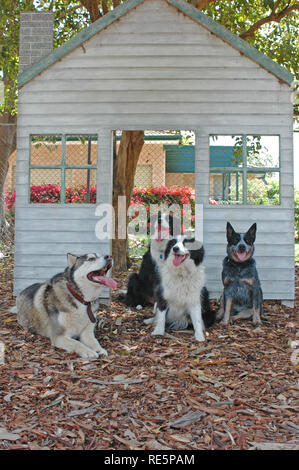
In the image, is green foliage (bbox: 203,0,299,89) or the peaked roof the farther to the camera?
green foliage (bbox: 203,0,299,89)

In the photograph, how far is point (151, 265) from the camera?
21.8ft

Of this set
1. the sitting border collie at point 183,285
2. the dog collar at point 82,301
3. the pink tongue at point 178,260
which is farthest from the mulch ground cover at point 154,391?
the pink tongue at point 178,260

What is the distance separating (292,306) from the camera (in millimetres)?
6875

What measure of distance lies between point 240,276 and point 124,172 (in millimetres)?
4776

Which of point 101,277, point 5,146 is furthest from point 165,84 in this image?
point 5,146

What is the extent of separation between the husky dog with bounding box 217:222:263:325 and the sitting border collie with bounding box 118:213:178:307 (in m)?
1.10

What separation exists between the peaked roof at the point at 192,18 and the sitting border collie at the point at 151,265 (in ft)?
9.05

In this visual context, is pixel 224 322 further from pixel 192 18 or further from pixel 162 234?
pixel 192 18

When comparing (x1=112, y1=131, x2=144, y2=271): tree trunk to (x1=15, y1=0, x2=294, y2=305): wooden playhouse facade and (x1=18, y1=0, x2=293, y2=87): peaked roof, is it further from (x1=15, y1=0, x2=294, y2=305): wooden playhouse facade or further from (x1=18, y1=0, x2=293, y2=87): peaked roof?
(x1=18, y1=0, x2=293, y2=87): peaked roof

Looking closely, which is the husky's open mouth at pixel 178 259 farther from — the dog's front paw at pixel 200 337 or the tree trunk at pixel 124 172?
the tree trunk at pixel 124 172

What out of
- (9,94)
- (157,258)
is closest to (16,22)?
Answer: (9,94)

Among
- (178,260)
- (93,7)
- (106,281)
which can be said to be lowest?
(106,281)

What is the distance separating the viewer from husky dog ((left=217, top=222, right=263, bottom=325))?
5.77 metres

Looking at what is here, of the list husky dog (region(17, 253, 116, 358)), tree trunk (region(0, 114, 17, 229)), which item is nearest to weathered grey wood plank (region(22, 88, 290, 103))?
husky dog (region(17, 253, 116, 358))
